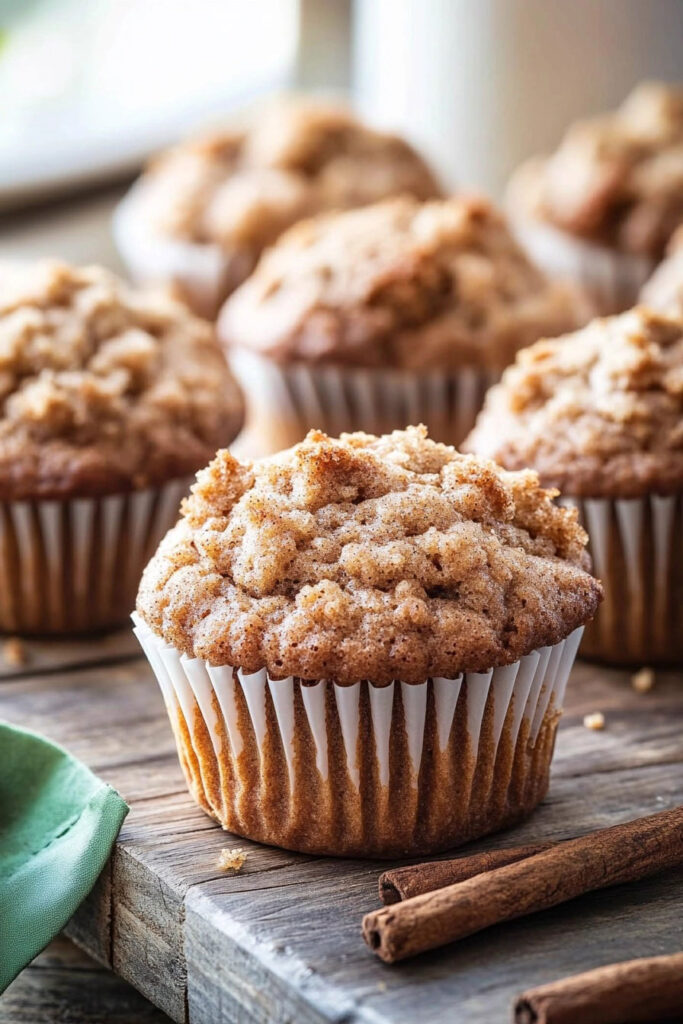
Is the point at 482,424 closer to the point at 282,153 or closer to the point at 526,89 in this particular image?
the point at 282,153

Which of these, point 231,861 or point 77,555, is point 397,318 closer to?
point 77,555

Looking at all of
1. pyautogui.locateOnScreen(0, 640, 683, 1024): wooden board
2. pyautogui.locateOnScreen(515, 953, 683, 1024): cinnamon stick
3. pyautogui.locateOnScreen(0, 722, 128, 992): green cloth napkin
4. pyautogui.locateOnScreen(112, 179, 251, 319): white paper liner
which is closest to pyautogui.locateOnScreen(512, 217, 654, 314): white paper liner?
pyautogui.locateOnScreen(112, 179, 251, 319): white paper liner

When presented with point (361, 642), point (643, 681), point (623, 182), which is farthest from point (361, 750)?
point (623, 182)

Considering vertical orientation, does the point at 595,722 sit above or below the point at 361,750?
below

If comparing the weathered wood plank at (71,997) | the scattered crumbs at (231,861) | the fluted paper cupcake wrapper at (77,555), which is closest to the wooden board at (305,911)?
the scattered crumbs at (231,861)

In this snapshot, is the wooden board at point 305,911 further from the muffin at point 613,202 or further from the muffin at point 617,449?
the muffin at point 613,202

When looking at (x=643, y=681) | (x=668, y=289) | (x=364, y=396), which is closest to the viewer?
(x=643, y=681)
